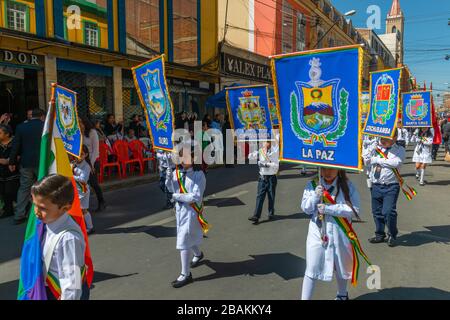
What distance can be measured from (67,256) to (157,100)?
3.03m

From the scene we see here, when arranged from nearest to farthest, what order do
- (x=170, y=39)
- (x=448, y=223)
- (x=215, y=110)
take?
(x=448, y=223)
(x=170, y=39)
(x=215, y=110)

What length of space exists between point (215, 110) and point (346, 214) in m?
17.7

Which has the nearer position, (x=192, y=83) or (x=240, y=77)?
(x=192, y=83)

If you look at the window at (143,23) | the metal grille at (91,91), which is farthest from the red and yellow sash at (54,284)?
the window at (143,23)

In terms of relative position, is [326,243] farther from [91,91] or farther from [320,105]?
[91,91]

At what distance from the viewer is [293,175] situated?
12508 mm

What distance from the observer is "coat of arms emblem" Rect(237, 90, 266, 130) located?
8250 millimetres

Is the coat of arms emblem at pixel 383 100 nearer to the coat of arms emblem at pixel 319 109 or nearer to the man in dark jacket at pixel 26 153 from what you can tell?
the coat of arms emblem at pixel 319 109

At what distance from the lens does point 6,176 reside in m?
7.43

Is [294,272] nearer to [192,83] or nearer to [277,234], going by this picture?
[277,234]

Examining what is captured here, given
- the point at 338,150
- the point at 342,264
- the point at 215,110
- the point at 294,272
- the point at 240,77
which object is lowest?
the point at 294,272

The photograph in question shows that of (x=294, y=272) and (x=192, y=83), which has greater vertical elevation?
(x=192, y=83)
